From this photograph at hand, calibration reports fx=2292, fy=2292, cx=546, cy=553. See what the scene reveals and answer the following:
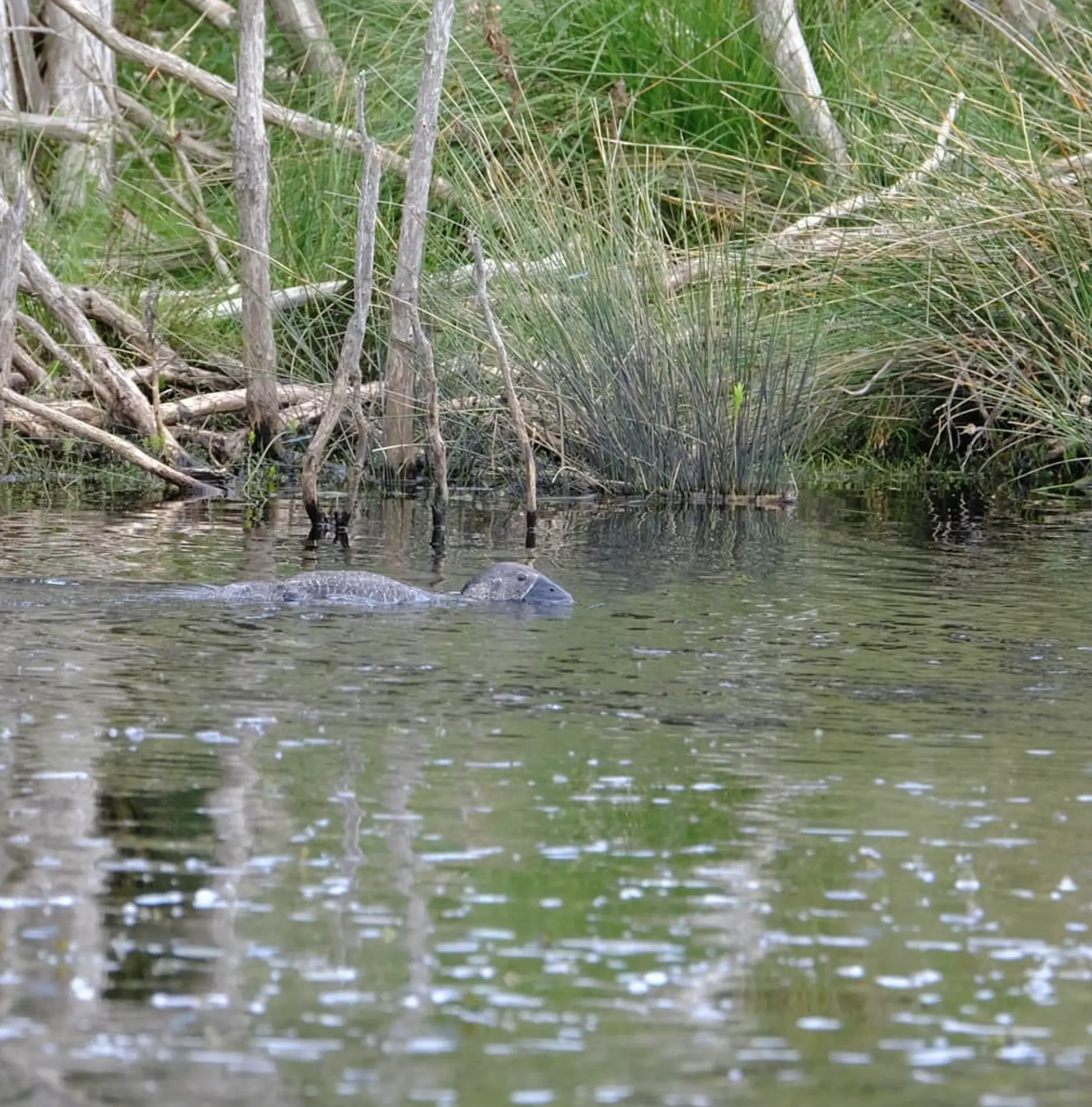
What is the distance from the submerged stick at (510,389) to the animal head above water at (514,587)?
2335 millimetres

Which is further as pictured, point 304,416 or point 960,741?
point 304,416

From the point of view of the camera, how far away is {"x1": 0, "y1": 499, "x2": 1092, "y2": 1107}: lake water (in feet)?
15.1

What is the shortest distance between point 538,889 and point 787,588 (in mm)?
5655

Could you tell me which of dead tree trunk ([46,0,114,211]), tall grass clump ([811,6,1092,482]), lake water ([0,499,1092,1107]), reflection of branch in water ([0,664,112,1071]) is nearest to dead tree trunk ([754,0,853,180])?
tall grass clump ([811,6,1092,482])

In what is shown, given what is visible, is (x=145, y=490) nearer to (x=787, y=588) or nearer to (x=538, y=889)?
(x=787, y=588)

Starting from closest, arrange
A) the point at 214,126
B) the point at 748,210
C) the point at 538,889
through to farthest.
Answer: the point at 538,889 < the point at 748,210 < the point at 214,126

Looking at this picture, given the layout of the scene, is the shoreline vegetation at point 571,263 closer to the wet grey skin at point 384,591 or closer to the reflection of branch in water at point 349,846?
the wet grey skin at point 384,591

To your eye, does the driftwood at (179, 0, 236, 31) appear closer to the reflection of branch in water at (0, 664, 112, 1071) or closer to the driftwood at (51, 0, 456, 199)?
the driftwood at (51, 0, 456, 199)

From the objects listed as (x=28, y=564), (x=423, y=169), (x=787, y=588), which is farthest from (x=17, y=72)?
(x=787, y=588)

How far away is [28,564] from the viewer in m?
11.1

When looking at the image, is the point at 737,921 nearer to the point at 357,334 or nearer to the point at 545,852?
the point at 545,852

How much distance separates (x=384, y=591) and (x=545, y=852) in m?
4.50

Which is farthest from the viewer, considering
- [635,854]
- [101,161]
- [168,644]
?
[101,161]

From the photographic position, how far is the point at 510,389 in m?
13.2
